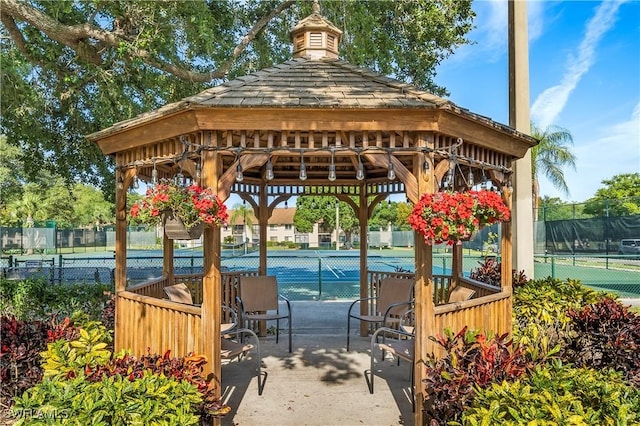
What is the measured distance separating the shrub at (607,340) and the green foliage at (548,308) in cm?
67

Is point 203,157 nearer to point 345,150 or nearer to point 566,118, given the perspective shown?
point 345,150

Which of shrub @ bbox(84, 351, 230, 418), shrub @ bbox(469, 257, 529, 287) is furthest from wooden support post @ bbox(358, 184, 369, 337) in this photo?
shrub @ bbox(84, 351, 230, 418)

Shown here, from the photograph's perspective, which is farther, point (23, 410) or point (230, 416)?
point (230, 416)

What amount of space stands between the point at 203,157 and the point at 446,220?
2.09 meters

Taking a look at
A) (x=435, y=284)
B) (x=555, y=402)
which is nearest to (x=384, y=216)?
(x=435, y=284)

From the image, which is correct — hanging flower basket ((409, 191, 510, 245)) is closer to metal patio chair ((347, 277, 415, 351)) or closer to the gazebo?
the gazebo

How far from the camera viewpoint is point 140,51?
23.1 ft

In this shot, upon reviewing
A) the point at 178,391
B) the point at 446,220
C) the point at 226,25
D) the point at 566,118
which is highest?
the point at 566,118

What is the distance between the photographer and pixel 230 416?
13.0 feet

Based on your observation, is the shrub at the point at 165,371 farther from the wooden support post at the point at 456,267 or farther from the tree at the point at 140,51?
the tree at the point at 140,51

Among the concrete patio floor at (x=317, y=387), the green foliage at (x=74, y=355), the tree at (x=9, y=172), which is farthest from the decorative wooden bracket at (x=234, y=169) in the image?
the tree at (x=9, y=172)

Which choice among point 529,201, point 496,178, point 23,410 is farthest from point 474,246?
point 23,410

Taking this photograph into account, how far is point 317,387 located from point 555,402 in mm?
2578

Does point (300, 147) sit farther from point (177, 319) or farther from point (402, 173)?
point (177, 319)
